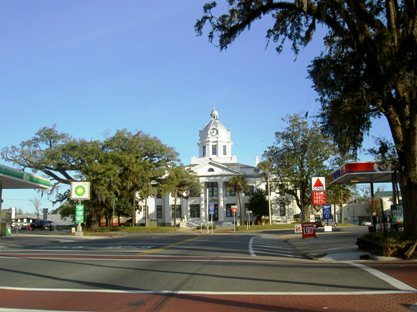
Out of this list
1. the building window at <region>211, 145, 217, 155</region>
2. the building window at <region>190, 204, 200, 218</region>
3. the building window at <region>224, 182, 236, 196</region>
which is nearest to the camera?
the building window at <region>224, 182, 236, 196</region>

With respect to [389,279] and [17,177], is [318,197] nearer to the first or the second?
[389,279]

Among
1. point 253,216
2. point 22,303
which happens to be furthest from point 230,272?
point 253,216

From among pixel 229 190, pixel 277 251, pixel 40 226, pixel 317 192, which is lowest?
pixel 40 226

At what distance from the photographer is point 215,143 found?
98562 mm

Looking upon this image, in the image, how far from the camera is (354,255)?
18.5 meters

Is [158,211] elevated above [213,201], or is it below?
below

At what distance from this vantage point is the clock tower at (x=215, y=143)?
3844 inches

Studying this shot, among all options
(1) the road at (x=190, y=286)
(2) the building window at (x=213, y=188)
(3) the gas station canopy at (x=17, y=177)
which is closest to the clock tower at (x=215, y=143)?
(2) the building window at (x=213, y=188)

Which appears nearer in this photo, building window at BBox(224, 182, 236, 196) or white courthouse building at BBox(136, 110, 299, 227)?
building window at BBox(224, 182, 236, 196)

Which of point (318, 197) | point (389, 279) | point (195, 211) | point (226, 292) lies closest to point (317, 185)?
point (318, 197)

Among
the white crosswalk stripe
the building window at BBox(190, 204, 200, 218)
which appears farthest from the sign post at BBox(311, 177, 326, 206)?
the building window at BBox(190, 204, 200, 218)

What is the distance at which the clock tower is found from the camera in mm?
97625

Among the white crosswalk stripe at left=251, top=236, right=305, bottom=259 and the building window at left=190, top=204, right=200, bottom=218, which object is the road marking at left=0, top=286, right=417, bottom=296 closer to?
the white crosswalk stripe at left=251, top=236, right=305, bottom=259

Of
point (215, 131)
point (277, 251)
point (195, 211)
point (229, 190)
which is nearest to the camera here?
point (277, 251)
